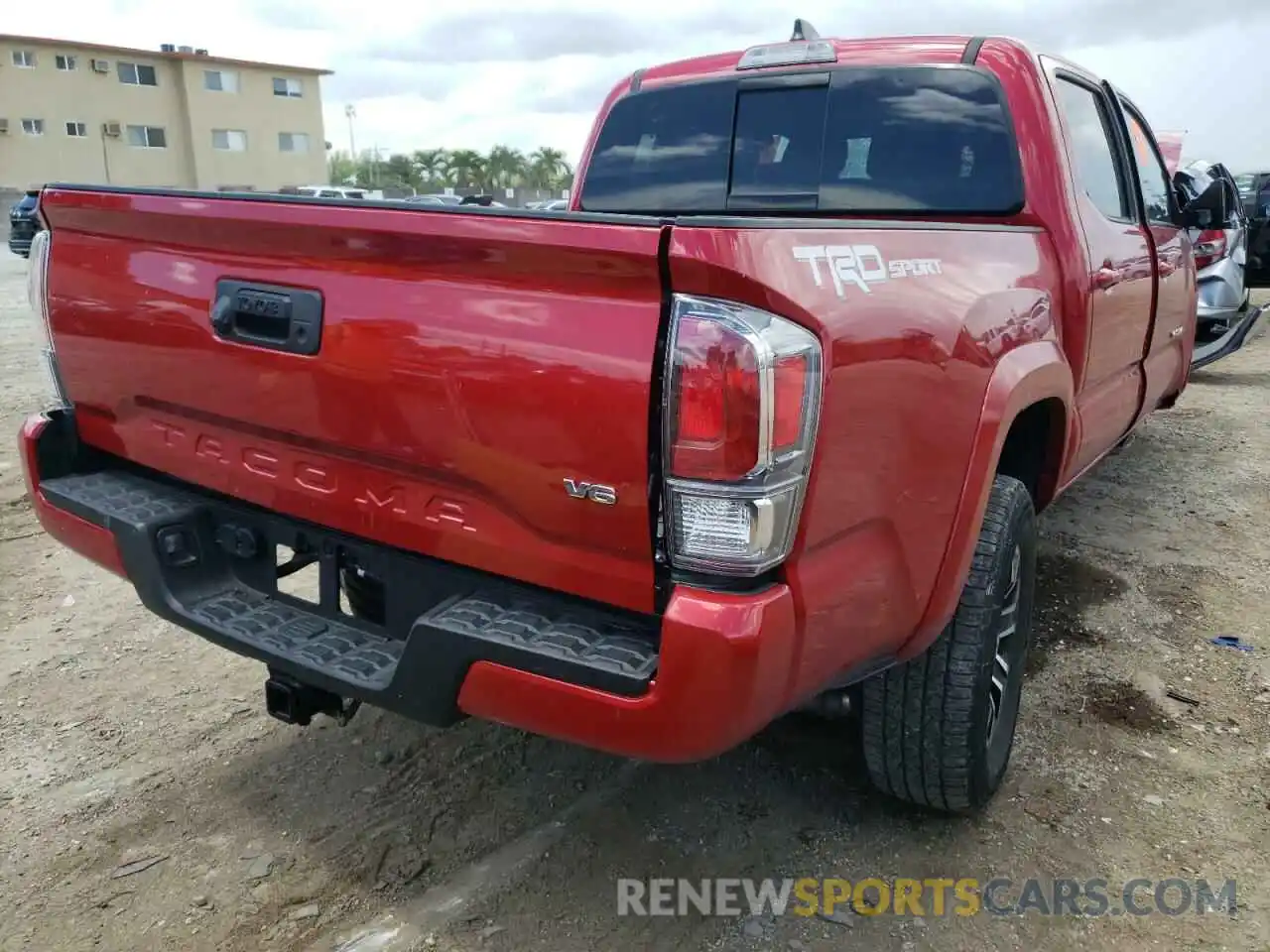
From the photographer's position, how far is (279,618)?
2270 millimetres

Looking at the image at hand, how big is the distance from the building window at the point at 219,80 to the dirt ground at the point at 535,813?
47726mm

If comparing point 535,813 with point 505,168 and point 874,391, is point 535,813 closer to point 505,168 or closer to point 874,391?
point 874,391

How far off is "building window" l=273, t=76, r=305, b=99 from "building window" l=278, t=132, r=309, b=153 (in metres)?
1.67

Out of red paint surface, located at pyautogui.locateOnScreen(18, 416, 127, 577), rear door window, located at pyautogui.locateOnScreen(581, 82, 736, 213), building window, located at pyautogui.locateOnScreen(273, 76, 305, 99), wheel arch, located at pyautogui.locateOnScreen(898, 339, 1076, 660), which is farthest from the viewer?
building window, located at pyautogui.locateOnScreen(273, 76, 305, 99)

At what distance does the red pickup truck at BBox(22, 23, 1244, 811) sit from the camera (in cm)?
168

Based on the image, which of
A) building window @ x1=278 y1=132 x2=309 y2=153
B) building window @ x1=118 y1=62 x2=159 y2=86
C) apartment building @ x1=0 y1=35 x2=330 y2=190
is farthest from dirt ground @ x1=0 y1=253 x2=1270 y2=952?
building window @ x1=278 y1=132 x2=309 y2=153

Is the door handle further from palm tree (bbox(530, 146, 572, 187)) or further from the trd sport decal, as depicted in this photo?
palm tree (bbox(530, 146, 572, 187))

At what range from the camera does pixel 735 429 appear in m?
1.63

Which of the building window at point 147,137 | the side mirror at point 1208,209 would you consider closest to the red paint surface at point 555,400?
the side mirror at point 1208,209

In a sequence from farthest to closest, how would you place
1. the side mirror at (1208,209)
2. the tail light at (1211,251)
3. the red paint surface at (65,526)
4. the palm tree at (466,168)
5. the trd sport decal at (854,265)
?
the palm tree at (466,168)
the tail light at (1211,251)
the side mirror at (1208,209)
the red paint surface at (65,526)
the trd sport decal at (854,265)

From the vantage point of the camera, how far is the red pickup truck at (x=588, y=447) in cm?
168

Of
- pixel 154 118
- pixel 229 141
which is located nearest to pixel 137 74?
pixel 154 118

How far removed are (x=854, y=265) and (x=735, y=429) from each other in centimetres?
47

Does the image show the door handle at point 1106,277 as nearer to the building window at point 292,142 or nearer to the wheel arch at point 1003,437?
the wheel arch at point 1003,437
